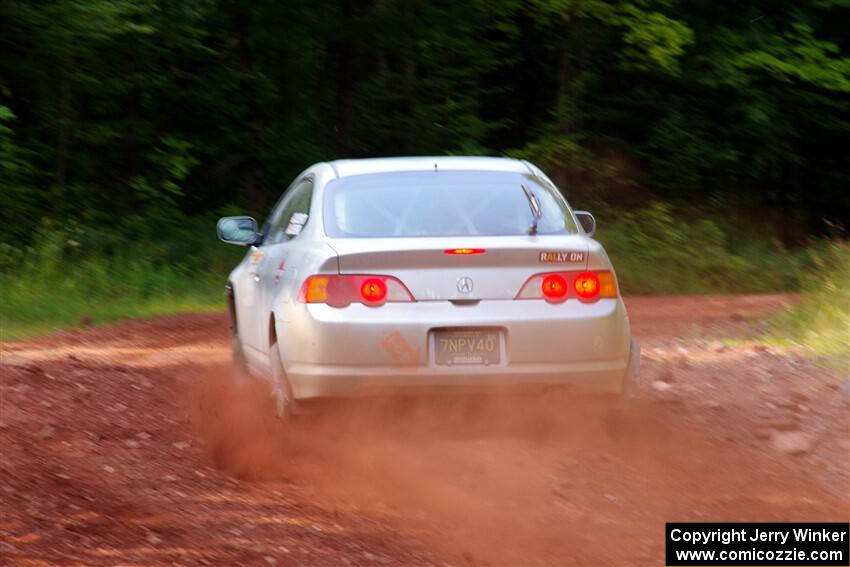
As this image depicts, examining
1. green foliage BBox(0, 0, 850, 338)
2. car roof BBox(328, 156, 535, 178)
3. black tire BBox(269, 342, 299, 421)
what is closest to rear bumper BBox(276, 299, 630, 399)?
black tire BBox(269, 342, 299, 421)

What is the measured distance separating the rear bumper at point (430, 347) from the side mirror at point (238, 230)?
2005mm

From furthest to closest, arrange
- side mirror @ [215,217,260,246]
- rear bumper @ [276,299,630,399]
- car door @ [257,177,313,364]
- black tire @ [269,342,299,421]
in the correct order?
side mirror @ [215,217,260,246], car door @ [257,177,313,364], black tire @ [269,342,299,421], rear bumper @ [276,299,630,399]

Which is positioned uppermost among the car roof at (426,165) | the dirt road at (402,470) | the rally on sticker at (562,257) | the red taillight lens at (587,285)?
the car roof at (426,165)

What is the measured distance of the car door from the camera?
8398 mm

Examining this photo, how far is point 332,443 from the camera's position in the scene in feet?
26.1

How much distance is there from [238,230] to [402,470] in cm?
271

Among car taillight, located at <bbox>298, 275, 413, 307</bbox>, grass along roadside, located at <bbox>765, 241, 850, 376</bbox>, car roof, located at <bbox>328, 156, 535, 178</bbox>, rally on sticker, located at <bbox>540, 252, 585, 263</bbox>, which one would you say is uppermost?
car roof, located at <bbox>328, 156, 535, 178</bbox>

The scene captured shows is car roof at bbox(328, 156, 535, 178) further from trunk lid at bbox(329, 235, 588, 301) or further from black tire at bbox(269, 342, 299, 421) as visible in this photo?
black tire at bbox(269, 342, 299, 421)

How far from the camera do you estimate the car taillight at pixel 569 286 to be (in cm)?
759

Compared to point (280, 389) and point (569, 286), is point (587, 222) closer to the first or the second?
point (569, 286)

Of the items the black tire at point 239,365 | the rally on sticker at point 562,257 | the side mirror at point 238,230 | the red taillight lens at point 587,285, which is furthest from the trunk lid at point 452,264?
the black tire at point 239,365

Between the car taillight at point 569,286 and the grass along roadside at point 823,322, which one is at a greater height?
the car taillight at point 569,286

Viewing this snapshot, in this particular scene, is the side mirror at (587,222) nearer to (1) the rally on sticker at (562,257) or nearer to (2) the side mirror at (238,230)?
(1) the rally on sticker at (562,257)

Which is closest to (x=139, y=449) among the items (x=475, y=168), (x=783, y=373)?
(x=475, y=168)
